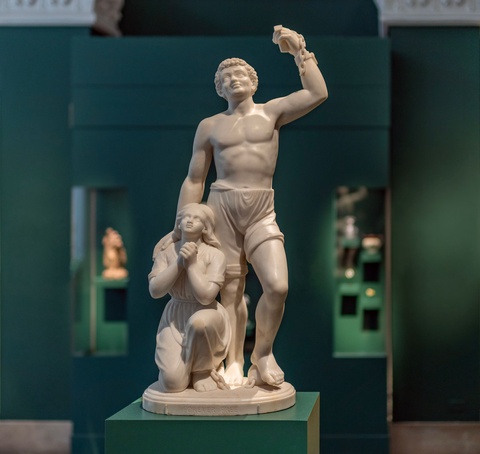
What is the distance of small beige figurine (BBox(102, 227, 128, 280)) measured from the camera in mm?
9516

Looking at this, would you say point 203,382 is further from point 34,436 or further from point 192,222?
point 34,436

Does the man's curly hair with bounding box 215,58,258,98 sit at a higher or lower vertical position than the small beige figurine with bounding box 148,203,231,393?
higher

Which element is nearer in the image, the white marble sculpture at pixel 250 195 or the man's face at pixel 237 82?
the white marble sculpture at pixel 250 195

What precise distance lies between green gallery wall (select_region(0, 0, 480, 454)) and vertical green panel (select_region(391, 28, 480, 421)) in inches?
0.5

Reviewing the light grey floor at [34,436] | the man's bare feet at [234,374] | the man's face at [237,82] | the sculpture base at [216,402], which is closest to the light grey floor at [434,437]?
the light grey floor at [34,436]

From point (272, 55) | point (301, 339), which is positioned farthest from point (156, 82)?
point (301, 339)

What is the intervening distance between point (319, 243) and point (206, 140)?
9.47 feet

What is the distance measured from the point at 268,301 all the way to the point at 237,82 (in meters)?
→ 1.45

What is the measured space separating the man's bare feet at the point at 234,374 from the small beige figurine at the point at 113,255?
3050 millimetres

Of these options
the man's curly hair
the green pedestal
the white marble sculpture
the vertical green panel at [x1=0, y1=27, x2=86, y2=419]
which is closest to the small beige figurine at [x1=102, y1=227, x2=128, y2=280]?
the vertical green panel at [x1=0, y1=27, x2=86, y2=419]

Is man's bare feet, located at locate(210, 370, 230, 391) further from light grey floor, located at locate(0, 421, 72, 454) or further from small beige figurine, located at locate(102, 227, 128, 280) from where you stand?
light grey floor, located at locate(0, 421, 72, 454)

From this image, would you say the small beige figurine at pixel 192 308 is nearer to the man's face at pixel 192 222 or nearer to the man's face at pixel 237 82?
the man's face at pixel 192 222

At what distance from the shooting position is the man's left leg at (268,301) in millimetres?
6398

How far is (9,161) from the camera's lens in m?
9.82
